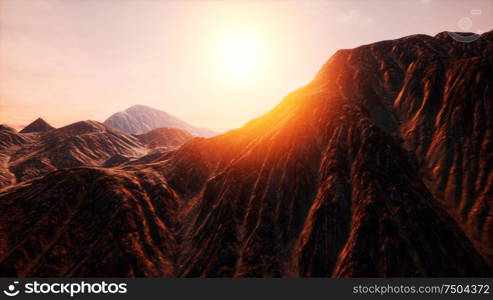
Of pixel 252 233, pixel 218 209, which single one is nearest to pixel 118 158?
pixel 218 209

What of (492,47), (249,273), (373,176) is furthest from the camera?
(492,47)

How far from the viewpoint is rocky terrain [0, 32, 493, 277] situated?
5728cm

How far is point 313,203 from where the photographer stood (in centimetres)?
7031

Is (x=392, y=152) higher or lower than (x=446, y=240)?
higher

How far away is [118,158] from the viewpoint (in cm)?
19562

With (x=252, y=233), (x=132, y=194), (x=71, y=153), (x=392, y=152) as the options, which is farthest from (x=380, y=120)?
(x=71, y=153)

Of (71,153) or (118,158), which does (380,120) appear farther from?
(71,153)

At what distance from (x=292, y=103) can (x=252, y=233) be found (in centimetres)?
6619

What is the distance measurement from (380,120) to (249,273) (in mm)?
74351

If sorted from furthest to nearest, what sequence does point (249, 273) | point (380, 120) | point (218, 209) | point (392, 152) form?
point (380, 120)
point (218, 209)
point (392, 152)
point (249, 273)

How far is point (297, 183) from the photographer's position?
246 ft

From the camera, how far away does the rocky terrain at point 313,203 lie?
57281 mm

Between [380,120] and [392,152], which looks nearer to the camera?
[392,152]

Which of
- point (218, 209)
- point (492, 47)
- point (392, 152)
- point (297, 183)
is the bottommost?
point (218, 209)
